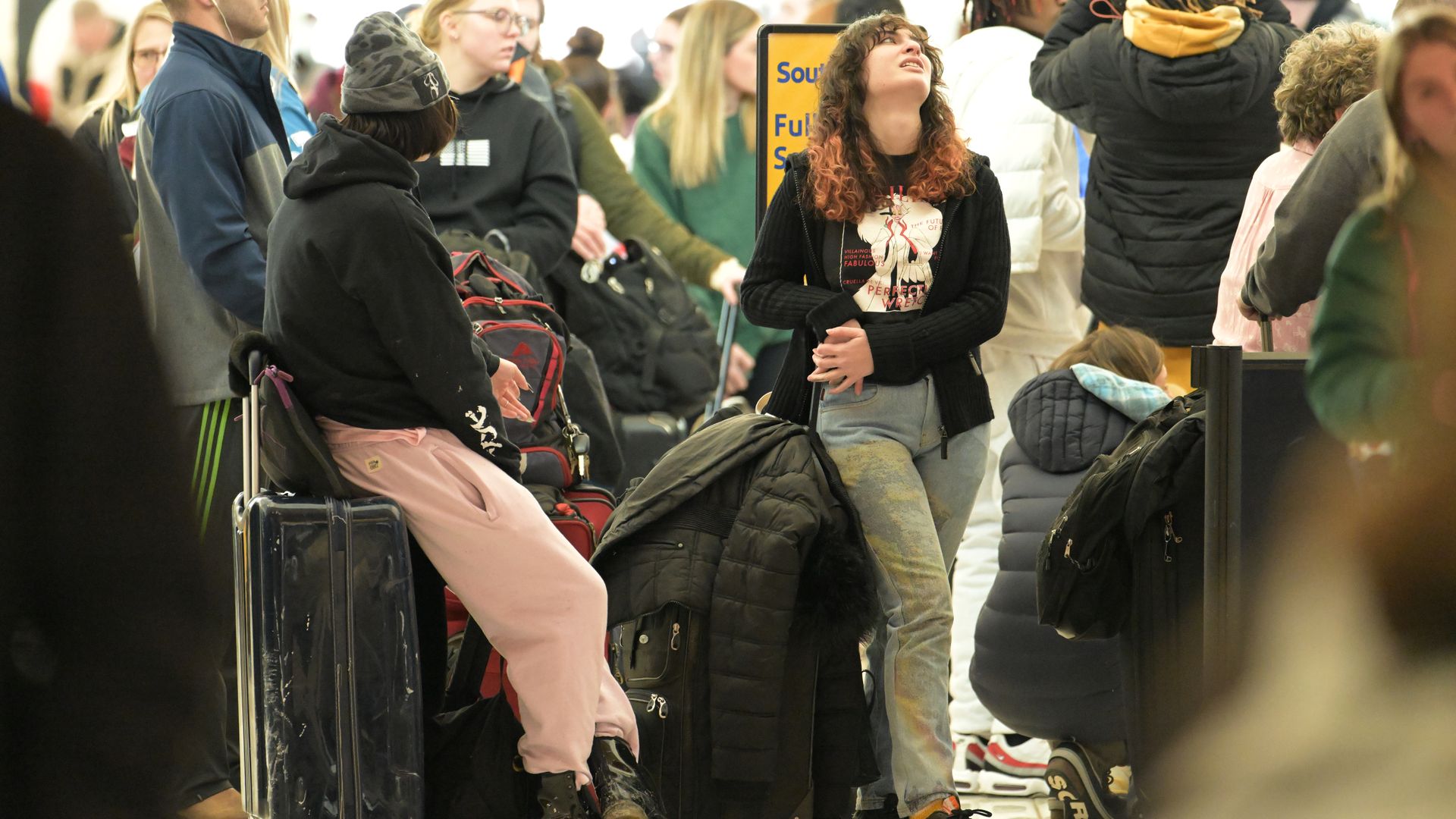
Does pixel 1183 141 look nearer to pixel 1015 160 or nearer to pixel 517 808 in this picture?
pixel 1015 160

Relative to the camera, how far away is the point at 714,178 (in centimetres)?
680

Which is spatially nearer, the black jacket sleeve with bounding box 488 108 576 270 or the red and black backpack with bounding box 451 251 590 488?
the red and black backpack with bounding box 451 251 590 488

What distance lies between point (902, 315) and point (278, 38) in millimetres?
1729

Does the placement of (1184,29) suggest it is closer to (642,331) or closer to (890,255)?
(890,255)

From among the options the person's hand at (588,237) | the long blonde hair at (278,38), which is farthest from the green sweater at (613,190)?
the long blonde hair at (278,38)

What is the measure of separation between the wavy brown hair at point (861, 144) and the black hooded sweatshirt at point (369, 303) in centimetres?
85

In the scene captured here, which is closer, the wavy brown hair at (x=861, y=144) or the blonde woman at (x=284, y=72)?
the wavy brown hair at (x=861, y=144)

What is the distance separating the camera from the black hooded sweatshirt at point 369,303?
3109 mm

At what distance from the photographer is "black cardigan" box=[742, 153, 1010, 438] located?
3568mm

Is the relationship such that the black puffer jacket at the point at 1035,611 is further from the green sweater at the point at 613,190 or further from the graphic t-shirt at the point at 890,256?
the green sweater at the point at 613,190

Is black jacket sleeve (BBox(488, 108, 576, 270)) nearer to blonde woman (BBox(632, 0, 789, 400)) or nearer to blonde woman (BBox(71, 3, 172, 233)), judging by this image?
blonde woman (BBox(71, 3, 172, 233))

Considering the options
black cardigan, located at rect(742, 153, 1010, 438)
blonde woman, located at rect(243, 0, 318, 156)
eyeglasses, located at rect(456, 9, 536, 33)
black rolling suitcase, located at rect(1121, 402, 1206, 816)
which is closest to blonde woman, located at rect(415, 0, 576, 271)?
eyeglasses, located at rect(456, 9, 536, 33)

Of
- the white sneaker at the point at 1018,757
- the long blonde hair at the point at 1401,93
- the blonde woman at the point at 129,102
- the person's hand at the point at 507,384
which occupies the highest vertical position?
the long blonde hair at the point at 1401,93

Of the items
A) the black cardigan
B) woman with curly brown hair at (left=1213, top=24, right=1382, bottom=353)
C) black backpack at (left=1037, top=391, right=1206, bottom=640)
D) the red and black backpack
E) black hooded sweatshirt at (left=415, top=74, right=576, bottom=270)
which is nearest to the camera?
black backpack at (left=1037, top=391, right=1206, bottom=640)
